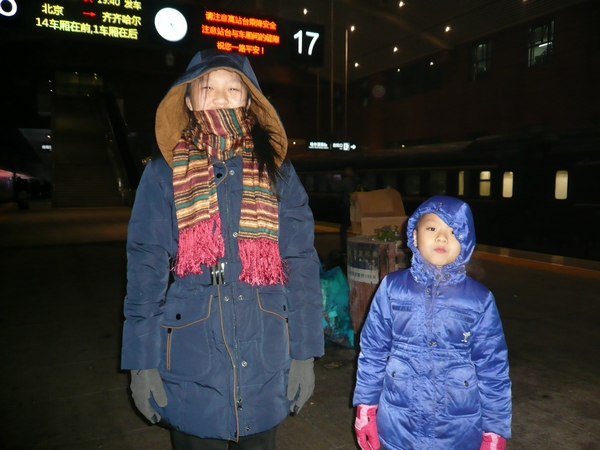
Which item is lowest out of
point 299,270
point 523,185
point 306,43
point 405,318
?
point 405,318

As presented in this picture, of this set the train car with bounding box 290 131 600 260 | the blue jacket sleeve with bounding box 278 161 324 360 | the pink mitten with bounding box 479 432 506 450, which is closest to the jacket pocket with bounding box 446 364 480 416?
the pink mitten with bounding box 479 432 506 450

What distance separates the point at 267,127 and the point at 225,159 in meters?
0.30

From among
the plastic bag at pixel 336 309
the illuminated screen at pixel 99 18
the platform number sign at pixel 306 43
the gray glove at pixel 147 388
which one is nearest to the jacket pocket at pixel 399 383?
the gray glove at pixel 147 388

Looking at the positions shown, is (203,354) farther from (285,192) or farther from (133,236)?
(285,192)

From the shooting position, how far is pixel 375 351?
2.21 metres

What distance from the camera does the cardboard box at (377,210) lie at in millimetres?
4926

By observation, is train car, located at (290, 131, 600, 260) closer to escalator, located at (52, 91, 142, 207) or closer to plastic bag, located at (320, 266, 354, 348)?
plastic bag, located at (320, 266, 354, 348)

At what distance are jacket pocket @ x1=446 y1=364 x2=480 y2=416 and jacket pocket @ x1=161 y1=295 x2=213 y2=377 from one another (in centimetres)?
99

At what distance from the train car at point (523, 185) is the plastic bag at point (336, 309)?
305 inches

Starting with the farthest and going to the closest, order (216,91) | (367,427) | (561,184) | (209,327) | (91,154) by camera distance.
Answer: (91,154) → (561,184) → (367,427) → (216,91) → (209,327)

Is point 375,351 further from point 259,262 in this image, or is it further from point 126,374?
point 126,374

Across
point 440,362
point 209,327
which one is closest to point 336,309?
point 440,362

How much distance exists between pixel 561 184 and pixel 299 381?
35.6 ft

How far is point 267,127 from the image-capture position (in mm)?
2146
